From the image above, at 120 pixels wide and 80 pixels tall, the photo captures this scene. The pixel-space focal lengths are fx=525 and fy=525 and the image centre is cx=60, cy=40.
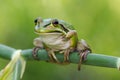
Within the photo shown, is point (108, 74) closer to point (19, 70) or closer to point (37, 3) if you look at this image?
point (37, 3)

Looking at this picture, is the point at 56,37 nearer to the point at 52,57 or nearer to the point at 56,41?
the point at 56,41

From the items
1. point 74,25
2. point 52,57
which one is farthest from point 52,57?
point 74,25

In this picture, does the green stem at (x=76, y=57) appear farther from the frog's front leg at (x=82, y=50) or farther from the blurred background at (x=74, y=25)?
the blurred background at (x=74, y=25)

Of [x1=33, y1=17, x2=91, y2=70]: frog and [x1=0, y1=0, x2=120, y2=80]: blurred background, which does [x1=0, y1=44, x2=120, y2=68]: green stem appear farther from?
[x1=0, y1=0, x2=120, y2=80]: blurred background

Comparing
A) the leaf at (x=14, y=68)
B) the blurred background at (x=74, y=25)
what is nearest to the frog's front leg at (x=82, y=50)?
the leaf at (x=14, y=68)

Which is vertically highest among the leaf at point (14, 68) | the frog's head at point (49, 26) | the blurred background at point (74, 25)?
the blurred background at point (74, 25)

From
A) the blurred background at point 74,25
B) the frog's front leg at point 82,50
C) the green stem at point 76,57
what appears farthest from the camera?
the blurred background at point 74,25

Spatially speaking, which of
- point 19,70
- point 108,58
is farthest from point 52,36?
point 108,58
